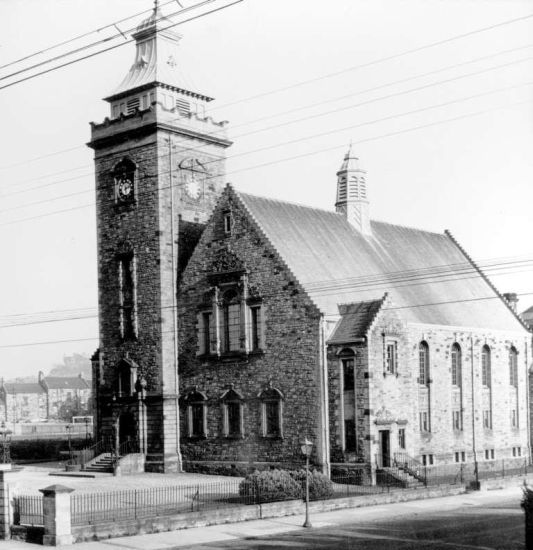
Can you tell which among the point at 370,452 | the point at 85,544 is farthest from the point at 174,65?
the point at 85,544

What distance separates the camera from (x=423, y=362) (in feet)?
159

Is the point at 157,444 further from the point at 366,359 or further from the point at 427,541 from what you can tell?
the point at 427,541

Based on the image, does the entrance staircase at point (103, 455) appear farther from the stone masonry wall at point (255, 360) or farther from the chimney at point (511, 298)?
the chimney at point (511, 298)

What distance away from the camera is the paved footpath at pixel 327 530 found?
2681 centimetres

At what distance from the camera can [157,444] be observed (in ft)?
154

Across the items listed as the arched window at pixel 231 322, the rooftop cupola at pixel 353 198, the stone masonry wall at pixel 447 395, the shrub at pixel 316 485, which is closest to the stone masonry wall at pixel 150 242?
the arched window at pixel 231 322

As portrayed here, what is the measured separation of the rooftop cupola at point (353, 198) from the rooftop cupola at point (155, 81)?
924 cm

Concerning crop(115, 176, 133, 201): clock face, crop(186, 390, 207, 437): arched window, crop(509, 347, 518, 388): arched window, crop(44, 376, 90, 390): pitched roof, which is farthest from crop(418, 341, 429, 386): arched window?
crop(44, 376, 90, 390): pitched roof

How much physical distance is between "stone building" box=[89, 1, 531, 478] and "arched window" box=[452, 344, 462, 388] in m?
0.13

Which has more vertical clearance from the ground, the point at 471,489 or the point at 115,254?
the point at 115,254

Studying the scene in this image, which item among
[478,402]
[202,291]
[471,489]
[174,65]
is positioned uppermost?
[174,65]

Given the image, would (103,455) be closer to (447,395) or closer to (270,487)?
(270,487)

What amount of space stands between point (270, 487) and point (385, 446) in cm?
935

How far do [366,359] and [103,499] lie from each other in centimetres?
1326
